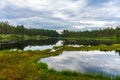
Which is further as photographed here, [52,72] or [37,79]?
[52,72]

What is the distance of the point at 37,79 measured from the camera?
25.6 metres

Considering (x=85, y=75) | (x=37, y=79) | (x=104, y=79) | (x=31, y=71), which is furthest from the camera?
(x=31, y=71)

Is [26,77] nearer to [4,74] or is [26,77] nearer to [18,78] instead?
[18,78]

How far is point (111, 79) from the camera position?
2761 cm

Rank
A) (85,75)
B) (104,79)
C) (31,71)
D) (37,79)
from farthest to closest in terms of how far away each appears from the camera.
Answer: (31,71) < (85,75) < (104,79) < (37,79)

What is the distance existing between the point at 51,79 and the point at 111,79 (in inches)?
328

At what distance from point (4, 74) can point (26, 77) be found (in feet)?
14.0

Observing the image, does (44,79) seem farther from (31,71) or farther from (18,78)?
(31,71)

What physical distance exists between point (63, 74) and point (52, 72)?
204 cm

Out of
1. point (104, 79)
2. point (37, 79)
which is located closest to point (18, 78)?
point (37, 79)

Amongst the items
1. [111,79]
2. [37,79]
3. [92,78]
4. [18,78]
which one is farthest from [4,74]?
[111,79]

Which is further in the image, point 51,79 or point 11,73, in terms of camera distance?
point 11,73

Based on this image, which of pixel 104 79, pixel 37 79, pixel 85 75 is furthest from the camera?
pixel 85 75

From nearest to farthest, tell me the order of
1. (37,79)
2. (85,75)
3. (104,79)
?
(37,79)
(104,79)
(85,75)
